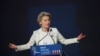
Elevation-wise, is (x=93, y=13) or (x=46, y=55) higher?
(x=93, y=13)

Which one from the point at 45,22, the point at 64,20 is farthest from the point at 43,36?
the point at 64,20

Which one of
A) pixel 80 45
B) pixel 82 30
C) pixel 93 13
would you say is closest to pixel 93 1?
pixel 93 13

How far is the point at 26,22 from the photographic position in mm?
2254

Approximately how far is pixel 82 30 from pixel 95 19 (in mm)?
163

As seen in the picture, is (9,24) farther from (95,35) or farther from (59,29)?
(95,35)

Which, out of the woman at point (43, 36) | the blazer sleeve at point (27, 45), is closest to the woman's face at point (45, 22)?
the woman at point (43, 36)

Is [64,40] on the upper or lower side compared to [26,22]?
lower

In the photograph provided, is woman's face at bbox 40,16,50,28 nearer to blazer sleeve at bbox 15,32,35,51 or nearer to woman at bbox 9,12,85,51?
woman at bbox 9,12,85,51

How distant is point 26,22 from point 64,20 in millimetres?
353

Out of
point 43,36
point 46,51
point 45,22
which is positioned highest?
point 45,22

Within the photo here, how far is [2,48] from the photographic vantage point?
2.24 m

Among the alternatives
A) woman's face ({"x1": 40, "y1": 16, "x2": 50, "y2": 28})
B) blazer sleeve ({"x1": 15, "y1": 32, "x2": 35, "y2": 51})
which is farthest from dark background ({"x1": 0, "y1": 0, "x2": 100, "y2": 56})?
woman's face ({"x1": 40, "y1": 16, "x2": 50, "y2": 28})

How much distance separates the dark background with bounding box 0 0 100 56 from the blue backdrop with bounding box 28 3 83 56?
0.04m

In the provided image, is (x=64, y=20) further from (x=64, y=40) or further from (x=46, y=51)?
(x=46, y=51)
